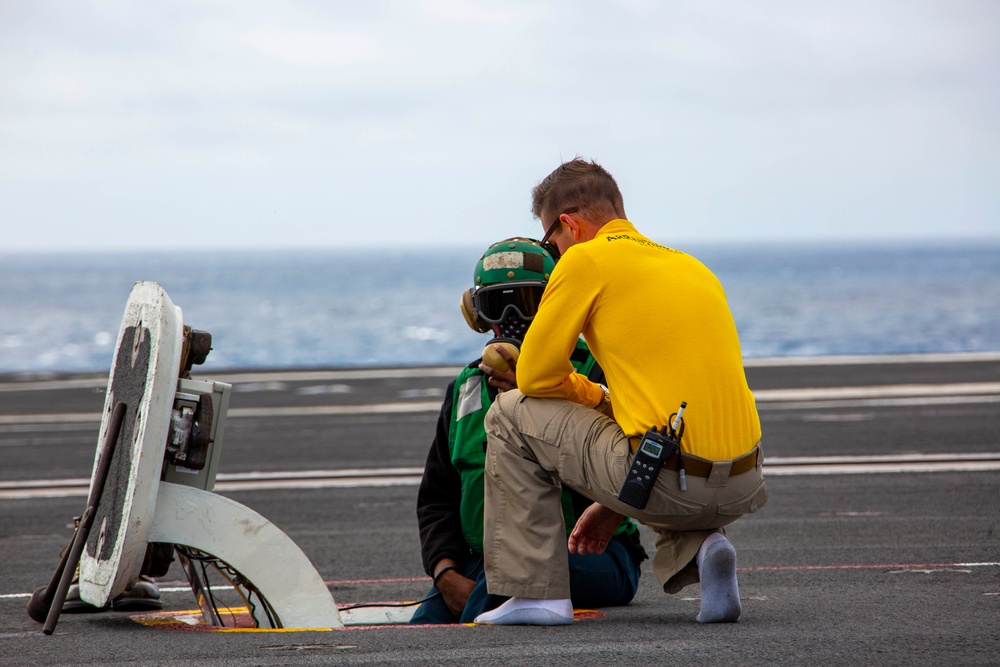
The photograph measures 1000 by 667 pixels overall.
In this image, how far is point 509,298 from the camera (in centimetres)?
459

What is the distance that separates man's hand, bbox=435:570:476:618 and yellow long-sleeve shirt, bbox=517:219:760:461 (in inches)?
40.9

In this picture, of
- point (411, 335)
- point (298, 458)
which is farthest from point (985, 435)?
point (411, 335)

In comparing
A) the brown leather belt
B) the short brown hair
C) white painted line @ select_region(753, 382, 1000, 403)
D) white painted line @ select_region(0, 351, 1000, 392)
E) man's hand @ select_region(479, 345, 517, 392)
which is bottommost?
white painted line @ select_region(0, 351, 1000, 392)

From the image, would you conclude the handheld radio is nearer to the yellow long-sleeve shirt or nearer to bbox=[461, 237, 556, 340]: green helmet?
the yellow long-sleeve shirt

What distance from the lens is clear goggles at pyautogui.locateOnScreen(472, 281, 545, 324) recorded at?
4574 mm

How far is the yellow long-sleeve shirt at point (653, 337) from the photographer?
3824 millimetres

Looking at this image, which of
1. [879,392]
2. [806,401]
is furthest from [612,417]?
[879,392]

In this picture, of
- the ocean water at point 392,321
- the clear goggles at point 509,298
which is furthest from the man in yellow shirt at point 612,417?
the ocean water at point 392,321

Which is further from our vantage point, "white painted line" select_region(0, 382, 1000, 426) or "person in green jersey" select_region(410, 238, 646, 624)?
"white painted line" select_region(0, 382, 1000, 426)

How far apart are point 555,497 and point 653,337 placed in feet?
2.42

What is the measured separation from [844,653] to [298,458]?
29.0ft

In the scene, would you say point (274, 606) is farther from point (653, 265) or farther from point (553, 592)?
point (653, 265)

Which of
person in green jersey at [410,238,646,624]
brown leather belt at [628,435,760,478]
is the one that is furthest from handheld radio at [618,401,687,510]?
person in green jersey at [410,238,646,624]

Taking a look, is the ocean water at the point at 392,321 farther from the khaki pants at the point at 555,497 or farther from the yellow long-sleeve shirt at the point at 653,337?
the yellow long-sleeve shirt at the point at 653,337
